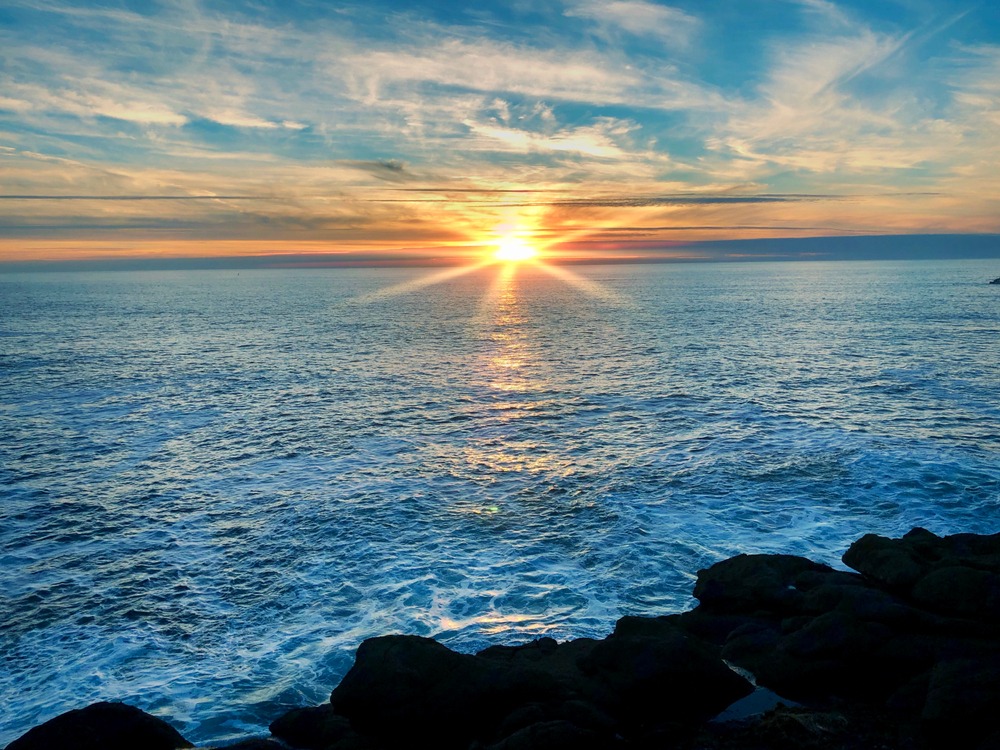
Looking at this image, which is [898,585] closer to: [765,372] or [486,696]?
[486,696]

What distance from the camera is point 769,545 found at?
2842 centimetres

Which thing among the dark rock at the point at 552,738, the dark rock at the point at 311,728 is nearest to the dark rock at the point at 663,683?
the dark rock at the point at 552,738

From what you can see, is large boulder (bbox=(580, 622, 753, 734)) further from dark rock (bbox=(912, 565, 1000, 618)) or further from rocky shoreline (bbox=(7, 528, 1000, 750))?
dark rock (bbox=(912, 565, 1000, 618))

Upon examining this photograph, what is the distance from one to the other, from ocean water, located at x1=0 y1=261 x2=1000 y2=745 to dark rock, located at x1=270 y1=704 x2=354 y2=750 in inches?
48.6

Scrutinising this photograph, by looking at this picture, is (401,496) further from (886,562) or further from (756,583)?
(886,562)

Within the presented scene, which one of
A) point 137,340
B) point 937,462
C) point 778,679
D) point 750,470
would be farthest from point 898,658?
point 137,340

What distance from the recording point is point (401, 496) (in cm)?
3506

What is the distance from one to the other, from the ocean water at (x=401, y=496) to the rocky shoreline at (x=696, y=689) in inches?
117

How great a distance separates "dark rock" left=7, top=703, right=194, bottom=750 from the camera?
15.1 meters

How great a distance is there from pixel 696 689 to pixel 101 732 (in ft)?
46.8

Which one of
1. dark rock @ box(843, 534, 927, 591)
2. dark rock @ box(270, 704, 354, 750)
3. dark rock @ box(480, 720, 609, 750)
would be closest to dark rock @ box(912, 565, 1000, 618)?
dark rock @ box(843, 534, 927, 591)

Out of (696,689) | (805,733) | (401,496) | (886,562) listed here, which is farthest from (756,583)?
(401,496)

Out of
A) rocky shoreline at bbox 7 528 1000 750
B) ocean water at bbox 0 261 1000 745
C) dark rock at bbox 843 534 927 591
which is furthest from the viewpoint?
ocean water at bbox 0 261 1000 745

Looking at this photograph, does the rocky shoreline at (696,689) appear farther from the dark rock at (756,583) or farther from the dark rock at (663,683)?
the dark rock at (756,583)
